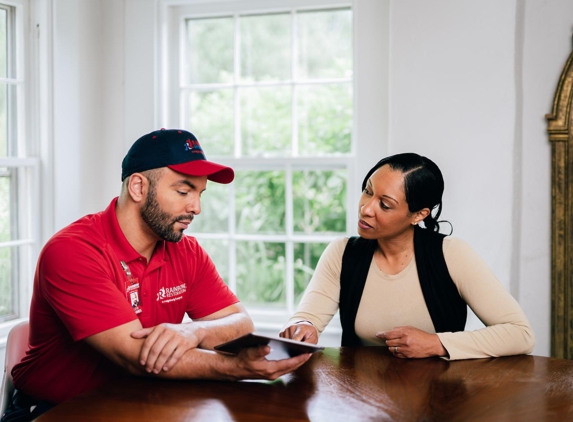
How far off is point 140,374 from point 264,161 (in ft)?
6.72

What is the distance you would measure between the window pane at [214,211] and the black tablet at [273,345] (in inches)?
82.2

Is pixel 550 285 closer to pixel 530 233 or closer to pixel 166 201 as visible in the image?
pixel 530 233

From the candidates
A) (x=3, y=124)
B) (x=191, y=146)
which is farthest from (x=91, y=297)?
(x=3, y=124)

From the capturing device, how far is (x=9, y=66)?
3.35 m

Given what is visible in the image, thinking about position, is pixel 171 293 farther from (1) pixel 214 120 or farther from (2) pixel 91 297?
(1) pixel 214 120

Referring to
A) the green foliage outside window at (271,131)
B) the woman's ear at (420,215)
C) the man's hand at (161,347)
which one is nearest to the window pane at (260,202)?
the green foliage outside window at (271,131)

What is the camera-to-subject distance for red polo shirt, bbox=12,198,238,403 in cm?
188

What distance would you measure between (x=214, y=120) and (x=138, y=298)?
1.90 m

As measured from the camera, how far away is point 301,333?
223 centimetres

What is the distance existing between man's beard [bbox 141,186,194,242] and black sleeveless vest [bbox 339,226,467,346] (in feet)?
2.42

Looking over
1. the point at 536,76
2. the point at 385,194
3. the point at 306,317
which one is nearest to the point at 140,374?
the point at 306,317

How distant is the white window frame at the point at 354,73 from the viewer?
3.38 m

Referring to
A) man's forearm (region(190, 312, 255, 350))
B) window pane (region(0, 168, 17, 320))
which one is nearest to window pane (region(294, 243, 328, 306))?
man's forearm (region(190, 312, 255, 350))

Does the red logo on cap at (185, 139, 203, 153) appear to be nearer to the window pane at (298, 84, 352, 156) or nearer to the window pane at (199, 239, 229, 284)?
the window pane at (298, 84, 352, 156)
